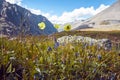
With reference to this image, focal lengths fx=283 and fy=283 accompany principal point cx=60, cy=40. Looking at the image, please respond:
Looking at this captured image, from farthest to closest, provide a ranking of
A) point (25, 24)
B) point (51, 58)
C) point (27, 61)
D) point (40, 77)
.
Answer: point (25, 24) → point (51, 58) → point (27, 61) → point (40, 77)

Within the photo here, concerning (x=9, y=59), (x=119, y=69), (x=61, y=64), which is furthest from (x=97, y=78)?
(x=9, y=59)

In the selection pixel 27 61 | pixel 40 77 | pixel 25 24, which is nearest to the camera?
pixel 40 77

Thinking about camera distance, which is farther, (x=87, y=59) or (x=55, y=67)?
(x=87, y=59)

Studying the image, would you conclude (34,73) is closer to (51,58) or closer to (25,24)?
(51,58)

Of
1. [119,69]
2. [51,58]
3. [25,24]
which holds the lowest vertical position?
[119,69]

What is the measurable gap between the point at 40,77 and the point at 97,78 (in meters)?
1.13

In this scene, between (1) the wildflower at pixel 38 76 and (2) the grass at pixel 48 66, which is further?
(2) the grass at pixel 48 66

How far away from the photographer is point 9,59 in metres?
4.67

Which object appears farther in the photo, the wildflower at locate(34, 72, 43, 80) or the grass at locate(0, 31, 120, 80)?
the grass at locate(0, 31, 120, 80)

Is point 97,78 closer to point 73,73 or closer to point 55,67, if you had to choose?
point 73,73

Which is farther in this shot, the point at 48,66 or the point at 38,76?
the point at 48,66

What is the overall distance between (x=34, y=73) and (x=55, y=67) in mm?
537

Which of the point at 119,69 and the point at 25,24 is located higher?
the point at 25,24

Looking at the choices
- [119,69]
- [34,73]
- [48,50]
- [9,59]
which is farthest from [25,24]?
[119,69]
